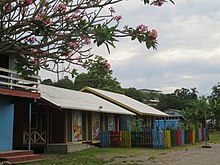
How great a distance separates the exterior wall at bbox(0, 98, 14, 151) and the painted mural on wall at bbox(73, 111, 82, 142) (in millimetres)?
5627

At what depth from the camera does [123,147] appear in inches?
916

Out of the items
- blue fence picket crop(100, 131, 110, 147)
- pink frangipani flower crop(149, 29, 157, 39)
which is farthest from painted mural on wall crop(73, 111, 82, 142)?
pink frangipani flower crop(149, 29, 157, 39)

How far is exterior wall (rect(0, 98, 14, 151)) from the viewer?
16797mm

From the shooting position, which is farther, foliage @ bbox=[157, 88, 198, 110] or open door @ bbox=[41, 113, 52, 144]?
foliage @ bbox=[157, 88, 198, 110]

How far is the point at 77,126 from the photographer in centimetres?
2264

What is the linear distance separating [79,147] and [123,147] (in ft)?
11.7

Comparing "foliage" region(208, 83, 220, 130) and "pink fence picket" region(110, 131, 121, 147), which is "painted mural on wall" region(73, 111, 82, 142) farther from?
"foliage" region(208, 83, 220, 130)

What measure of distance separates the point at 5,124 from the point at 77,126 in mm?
6401

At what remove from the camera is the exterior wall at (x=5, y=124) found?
16797 mm

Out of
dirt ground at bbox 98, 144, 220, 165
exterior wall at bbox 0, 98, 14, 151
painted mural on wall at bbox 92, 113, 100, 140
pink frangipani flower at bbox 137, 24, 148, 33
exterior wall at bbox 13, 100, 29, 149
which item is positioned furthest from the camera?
painted mural on wall at bbox 92, 113, 100, 140

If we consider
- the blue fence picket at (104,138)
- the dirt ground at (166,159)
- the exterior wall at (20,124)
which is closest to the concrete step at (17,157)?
the dirt ground at (166,159)

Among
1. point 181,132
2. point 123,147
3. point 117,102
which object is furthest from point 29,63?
point 117,102

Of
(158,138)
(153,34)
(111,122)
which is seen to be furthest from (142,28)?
(111,122)

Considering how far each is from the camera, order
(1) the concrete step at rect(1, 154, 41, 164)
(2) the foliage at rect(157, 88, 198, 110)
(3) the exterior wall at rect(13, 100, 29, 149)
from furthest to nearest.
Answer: (2) the foliage at rect(157, 88, 198, 110) < (3) the exterior wall at rect(13, 100, 29, 149) < (1) the concrete step at rect(1, 154, 41, 164)
